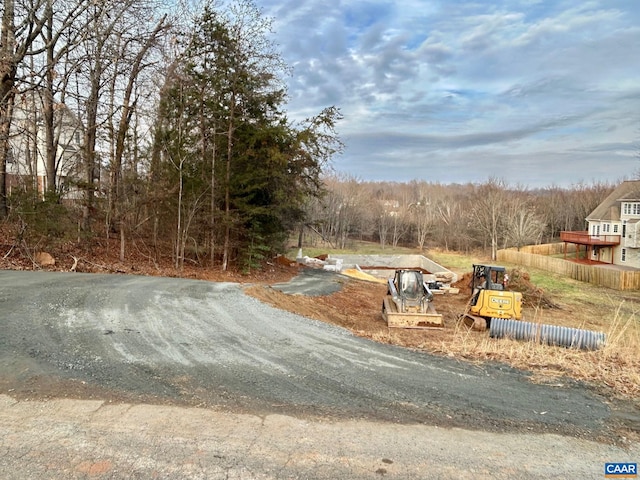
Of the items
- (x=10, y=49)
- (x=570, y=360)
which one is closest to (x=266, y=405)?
(x=570, y=360)

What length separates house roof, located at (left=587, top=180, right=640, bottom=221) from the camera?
38.5 metres

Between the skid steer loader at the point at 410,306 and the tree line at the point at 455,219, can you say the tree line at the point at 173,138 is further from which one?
the tree line at the point at 455,219

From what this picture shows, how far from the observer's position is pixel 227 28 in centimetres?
1648

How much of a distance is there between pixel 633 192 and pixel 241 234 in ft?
128

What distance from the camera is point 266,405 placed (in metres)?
4.34

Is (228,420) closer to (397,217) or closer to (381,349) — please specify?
(381,349)

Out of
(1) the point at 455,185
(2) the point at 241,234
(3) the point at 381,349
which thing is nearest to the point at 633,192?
(2) the point at 241,234

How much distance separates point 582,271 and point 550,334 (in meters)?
28.7

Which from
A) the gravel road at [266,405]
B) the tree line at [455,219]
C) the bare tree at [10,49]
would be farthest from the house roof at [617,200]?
the bare tree at [10,49]

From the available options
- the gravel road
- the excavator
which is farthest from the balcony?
the gravel road

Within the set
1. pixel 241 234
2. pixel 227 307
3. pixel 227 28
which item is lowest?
pixel 227 307

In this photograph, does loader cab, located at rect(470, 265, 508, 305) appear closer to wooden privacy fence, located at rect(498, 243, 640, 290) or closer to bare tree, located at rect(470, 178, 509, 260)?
wooden privacy fence, located at rect(498, 243, 640, 290)

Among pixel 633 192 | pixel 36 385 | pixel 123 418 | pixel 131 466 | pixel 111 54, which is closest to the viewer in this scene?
pixel 131 466

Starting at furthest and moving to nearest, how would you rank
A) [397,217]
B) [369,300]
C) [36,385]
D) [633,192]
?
[397,217], [633,192], [369,300], [36,385]
